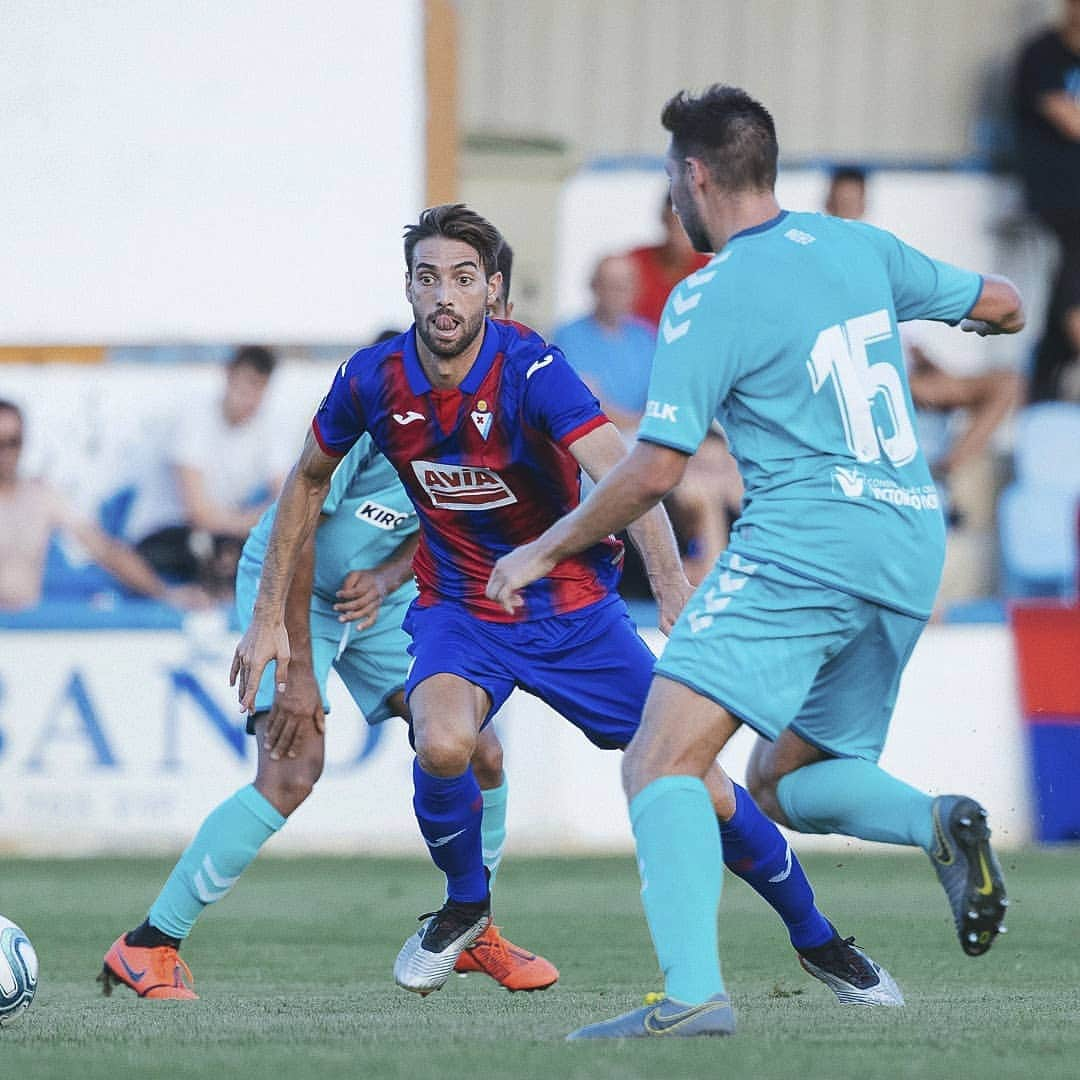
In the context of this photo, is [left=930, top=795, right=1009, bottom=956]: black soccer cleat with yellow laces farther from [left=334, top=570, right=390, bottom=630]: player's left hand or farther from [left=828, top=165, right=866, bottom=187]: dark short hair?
[left=828, top=165, right=866, bottom=187]: dark short hair

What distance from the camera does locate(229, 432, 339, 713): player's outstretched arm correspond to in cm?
546

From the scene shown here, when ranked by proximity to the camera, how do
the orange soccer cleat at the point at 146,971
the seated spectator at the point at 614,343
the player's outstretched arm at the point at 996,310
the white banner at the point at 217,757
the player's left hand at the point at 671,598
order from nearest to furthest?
1. the player's outstretched arm at the point at 996,310
2. the player's left hand at the point at 671,598
3. the orange soccer cleat at the point at 146,971
4. the white banner at the point at 217,757
5. the seated spectator at the point at 614,343

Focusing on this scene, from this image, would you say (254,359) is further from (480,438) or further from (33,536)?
(480,438)

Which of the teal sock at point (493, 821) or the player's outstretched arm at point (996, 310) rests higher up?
the player's outstretched arm at point (996, 310)

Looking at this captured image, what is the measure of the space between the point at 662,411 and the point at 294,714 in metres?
2.36

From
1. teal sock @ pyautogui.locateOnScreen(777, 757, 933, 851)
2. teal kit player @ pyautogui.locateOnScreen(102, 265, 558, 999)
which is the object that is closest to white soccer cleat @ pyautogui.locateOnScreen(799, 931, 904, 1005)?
teal sock @ pyautogui.locateOnScreen(777, 757, 933, 851)

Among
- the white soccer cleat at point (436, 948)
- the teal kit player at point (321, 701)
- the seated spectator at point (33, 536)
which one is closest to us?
the white soccer cleat at point (436, 948)

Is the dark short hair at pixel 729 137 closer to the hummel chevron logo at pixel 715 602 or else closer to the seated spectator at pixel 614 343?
the hummel chevron logo at pixel 715 602

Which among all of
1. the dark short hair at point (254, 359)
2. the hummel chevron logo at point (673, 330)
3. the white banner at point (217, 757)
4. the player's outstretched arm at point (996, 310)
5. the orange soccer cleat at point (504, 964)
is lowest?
the white banner at point (217, 757)

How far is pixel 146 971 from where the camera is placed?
609 cm

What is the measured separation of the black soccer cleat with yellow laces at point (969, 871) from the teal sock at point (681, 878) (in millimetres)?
507

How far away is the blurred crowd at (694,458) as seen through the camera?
38.1ft

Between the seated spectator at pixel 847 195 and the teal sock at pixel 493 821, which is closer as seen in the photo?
the teal sock at pixel 493 821

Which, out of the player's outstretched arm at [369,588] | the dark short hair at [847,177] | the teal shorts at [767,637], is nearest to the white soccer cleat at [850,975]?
the teal shorts at [767,637]
